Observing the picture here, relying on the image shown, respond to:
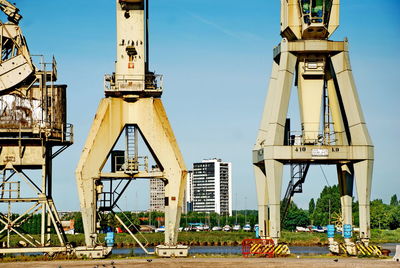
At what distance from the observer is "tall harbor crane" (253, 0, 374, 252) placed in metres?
53.0

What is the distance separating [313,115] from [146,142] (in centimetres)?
1199

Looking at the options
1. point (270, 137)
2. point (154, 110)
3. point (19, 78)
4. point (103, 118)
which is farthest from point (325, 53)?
point (19, 78)

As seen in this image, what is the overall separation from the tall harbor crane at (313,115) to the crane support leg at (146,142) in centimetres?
636

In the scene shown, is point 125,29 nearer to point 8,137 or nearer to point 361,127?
point 8,137

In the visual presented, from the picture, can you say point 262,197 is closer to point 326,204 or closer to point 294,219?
point 294,219

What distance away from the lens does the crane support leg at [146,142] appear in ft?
175

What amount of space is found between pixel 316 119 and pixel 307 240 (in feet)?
182

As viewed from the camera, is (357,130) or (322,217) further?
(322,217)

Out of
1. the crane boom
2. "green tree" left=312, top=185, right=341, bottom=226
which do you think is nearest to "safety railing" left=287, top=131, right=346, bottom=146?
the crane boom

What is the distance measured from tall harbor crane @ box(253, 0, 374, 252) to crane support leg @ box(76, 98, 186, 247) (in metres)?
6.36

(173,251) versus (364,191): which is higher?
(364,191)

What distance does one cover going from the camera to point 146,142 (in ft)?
182

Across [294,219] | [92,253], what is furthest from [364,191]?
[294,219]

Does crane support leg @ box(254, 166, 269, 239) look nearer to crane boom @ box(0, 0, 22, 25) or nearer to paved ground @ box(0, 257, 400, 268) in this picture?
paved ground @ box(0, 257, 400, 268)
